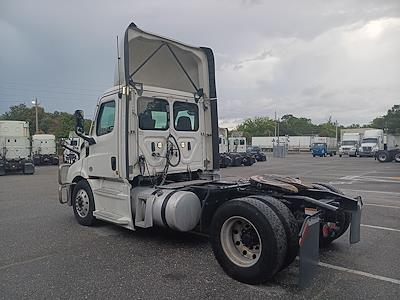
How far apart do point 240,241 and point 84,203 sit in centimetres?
385

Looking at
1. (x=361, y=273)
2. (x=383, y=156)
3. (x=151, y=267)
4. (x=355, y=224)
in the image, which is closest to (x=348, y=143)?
(x=383, y=156)

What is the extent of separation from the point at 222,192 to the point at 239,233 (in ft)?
3.35

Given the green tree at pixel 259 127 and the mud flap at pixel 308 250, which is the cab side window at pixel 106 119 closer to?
the mud flap at pixel 308 250

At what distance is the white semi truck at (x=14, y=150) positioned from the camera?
2231 centimetres

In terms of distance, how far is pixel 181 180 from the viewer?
7.32 m

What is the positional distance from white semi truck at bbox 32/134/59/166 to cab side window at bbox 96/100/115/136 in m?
28.1

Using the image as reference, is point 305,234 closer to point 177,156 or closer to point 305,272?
point 305,272

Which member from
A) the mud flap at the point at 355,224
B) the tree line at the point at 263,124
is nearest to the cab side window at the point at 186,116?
the mud flap at the point at 355,224

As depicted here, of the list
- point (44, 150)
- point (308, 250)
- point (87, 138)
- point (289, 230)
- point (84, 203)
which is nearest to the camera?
point (308, 250)

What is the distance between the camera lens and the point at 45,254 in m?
5.41

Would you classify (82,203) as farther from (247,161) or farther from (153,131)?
(247,161)

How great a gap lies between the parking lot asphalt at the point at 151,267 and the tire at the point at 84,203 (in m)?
0.18

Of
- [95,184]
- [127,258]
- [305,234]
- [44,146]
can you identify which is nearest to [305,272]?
[305,234]

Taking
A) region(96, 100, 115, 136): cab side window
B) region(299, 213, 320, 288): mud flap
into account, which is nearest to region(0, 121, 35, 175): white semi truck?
region(96, 100, 115, 136): cab side window
